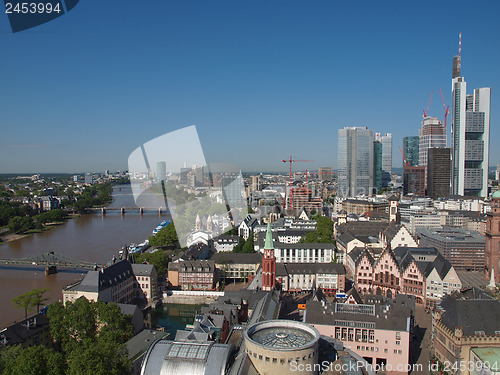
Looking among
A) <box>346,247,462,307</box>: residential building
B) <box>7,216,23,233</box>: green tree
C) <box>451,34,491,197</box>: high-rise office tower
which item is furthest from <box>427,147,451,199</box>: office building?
<box>7,216,23,233</box>: green tree

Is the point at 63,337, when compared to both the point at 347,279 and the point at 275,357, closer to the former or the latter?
the point at 275,357

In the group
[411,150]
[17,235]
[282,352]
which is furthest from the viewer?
[411,150]

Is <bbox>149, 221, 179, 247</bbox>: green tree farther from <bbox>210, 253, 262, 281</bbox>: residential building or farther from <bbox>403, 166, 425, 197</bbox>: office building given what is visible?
<bbox>403, 166, 425, 197</bbox>: office building

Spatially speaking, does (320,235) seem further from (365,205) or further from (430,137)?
(430,137)

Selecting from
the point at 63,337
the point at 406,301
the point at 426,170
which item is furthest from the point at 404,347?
the point at 426,170

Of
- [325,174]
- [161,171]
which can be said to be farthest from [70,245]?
[325,174]

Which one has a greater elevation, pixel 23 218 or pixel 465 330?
pixel 465 330
